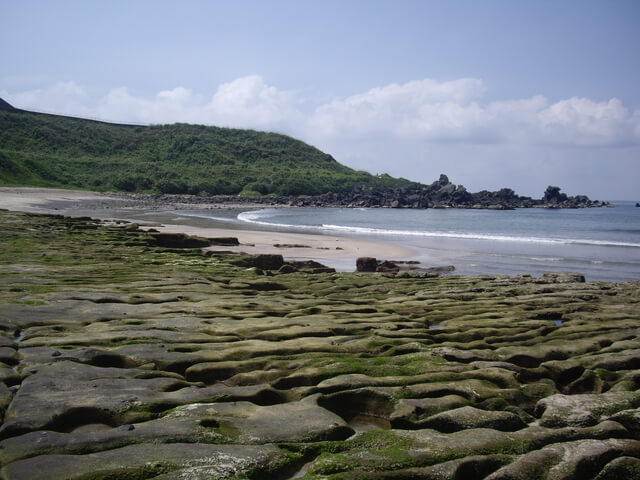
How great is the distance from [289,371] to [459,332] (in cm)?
Result: 484

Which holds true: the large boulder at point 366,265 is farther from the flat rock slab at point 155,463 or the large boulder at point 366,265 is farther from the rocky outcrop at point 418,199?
the rocky outcrop at point 418,199

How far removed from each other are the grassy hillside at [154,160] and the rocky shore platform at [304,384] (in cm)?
9055

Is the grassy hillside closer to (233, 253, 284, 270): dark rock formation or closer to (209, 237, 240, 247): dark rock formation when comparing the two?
(209, 237, 240, 247): dark rock formation

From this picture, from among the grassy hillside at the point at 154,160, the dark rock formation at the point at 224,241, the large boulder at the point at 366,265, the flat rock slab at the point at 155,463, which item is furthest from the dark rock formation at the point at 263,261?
the grassy hillside at the point at 154,160

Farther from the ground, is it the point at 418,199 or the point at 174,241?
the point at 418,199

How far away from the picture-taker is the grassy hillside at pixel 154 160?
11238 centimetres

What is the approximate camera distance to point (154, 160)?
15088cm

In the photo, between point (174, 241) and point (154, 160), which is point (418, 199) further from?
point (174, 241)

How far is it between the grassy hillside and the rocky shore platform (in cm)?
9055

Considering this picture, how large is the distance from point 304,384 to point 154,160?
497 feet

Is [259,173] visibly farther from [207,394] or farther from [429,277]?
[207,394]

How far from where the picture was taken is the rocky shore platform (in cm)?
572

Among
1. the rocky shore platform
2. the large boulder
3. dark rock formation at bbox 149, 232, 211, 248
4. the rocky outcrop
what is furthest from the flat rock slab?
the rocky outcrop

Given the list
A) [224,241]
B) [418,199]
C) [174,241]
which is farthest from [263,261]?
[418,199]
